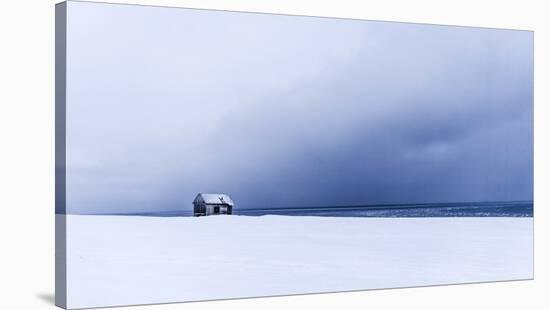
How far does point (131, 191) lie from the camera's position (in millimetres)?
12422

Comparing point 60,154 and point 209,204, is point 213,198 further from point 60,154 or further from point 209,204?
point 60,154

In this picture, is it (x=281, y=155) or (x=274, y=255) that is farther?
(x=281, y=155)

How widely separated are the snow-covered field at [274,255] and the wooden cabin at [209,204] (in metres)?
0.11

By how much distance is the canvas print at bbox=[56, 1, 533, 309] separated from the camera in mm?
12164

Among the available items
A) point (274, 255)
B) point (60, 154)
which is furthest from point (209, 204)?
point (60, 154)

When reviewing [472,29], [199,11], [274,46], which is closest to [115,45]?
[199,11]

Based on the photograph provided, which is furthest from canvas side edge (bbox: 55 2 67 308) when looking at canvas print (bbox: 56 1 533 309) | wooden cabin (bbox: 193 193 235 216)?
wooden cabin (bbox: 193 193 235 216)

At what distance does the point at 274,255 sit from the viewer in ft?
43.1

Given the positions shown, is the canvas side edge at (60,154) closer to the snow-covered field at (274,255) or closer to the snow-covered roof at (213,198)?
the snow-covered field at (274,255)

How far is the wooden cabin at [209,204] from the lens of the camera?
12727mm

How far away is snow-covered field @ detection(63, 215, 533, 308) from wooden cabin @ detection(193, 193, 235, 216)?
0.11m

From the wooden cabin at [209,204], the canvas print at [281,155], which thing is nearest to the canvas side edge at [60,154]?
the canvas print at [281,155]

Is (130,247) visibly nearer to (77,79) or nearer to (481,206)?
(77,79)

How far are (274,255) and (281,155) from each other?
1.18 m
